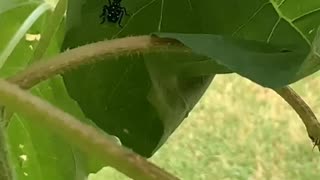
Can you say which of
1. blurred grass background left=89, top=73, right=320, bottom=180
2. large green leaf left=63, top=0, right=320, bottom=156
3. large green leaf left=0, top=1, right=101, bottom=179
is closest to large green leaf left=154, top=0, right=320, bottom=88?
large green leaf left=63, top=0, right=320, bottom=156

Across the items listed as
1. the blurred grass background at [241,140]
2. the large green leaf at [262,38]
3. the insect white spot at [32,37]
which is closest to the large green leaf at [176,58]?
the large green leaf at [262,38]

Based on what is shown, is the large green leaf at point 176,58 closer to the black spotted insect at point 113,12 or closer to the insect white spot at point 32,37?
the black spotted insect at point 113,12

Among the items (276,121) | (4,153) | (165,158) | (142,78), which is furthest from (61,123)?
(276,121)

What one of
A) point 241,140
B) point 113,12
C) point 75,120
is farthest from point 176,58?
point 241,140

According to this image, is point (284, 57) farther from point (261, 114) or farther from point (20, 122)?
point (261, 114)

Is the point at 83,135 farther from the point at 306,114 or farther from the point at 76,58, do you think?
the point at 306,114
